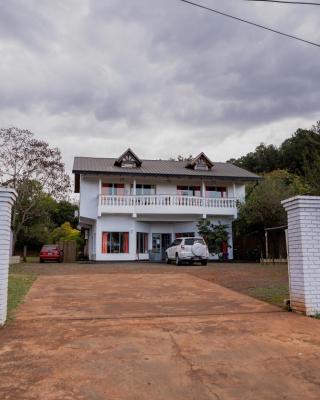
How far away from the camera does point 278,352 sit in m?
5.19

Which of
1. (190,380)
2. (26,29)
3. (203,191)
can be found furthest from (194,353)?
(203,191)

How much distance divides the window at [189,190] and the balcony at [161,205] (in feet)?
Result: 5.24

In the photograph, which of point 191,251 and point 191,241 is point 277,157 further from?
point 191,251

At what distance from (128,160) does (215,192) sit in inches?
278

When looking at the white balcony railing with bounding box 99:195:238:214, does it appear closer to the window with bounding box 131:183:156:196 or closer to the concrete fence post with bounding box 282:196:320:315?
the window with bounding box 131:183:156:196

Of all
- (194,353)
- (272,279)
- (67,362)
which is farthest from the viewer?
(272,279)

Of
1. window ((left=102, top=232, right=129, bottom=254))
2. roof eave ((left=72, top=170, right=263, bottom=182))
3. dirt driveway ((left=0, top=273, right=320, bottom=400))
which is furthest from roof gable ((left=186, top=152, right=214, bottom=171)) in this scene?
dirt driveway ((left=0, top=273, right=320, bottom=400))

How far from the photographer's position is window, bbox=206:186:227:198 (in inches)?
1219

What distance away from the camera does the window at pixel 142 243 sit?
2943 centimetres

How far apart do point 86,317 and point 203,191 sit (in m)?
23.6

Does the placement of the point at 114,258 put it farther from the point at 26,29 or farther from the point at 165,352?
the point at 165,352

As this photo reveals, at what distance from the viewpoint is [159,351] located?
205 inches

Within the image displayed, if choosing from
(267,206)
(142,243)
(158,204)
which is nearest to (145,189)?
(158,204)

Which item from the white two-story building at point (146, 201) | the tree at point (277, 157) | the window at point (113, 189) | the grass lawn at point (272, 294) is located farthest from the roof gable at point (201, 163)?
the grass lawn at point (272, 294)
